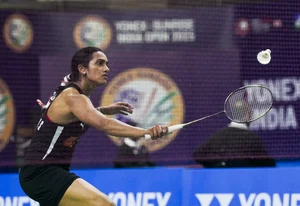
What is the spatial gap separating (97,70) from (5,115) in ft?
9.65

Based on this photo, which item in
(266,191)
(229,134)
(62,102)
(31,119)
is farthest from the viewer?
(31,119)

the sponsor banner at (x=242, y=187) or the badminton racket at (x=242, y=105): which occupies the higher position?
the badminton racket at (x=242, y=105)

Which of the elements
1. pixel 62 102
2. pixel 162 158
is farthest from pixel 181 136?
pixel 62 102

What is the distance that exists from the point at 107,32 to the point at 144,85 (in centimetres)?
74

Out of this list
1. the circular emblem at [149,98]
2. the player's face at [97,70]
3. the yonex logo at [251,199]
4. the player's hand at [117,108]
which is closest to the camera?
the player's face at [97,70]

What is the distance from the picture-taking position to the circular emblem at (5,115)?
36.9 ft

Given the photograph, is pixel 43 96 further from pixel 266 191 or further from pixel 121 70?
pixel 266 191

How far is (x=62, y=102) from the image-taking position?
27.0 ft

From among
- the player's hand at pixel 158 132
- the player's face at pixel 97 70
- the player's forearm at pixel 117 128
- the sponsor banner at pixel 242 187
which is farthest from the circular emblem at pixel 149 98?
the player's hand at pixel 158 132

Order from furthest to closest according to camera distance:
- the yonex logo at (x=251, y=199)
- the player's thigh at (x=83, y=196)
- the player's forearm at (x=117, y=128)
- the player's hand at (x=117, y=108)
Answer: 1. the yonex logo at (x=251, y=199)
2. the player's hand at (x=117, y=108)
3. the player's thigh at (x=83, y=196)
4. the player's forearm at (x=117, y=128)

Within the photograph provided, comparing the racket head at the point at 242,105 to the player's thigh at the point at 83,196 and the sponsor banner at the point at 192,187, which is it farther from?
the player's thigh at the point at 83,196

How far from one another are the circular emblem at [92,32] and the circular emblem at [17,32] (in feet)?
1.78

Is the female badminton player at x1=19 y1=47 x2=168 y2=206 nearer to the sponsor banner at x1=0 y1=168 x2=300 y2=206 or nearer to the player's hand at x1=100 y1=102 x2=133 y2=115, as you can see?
the player's hand at x1=100 y1=102 x2=133 y2=115

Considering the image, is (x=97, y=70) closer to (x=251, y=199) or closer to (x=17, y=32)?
(x=251, y=199)
